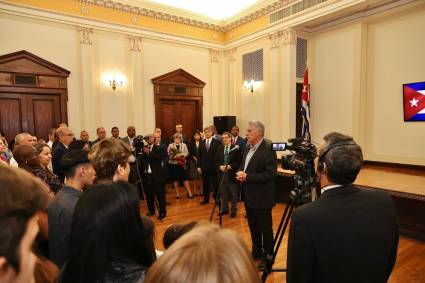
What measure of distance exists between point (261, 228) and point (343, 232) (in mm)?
1756

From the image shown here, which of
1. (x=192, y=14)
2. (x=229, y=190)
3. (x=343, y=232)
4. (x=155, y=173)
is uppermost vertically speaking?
(x=192, y=14)

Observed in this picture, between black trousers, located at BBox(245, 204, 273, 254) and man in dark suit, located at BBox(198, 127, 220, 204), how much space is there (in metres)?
2.37

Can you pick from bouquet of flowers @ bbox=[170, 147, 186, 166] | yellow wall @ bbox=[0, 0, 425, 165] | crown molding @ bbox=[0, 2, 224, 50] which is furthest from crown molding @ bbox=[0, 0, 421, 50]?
bouquet of flowers @ bbox=[170, 147, 186, 166]

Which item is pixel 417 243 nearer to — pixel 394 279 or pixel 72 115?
pixel 394 279

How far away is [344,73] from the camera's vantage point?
22.5 feet

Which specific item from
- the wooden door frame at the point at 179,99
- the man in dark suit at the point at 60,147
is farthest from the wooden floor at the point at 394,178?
the man in dark suit at the point at 60,147

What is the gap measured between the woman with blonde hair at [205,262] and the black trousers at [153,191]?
13.4 ft

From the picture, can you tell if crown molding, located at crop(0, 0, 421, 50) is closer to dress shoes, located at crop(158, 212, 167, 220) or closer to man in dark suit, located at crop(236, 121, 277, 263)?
man in dark suit, located at crop(236, 121, 277, 263)

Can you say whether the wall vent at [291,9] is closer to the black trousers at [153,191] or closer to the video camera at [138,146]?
the video camera at [138,146]

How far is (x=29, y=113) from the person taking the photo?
5910mm

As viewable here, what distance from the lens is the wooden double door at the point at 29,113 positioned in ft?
18.5

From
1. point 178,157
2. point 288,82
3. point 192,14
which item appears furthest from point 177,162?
point 192,14

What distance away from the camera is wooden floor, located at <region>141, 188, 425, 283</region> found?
275cm

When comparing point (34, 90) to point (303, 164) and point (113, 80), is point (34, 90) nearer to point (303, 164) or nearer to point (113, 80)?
point (113, 80)
